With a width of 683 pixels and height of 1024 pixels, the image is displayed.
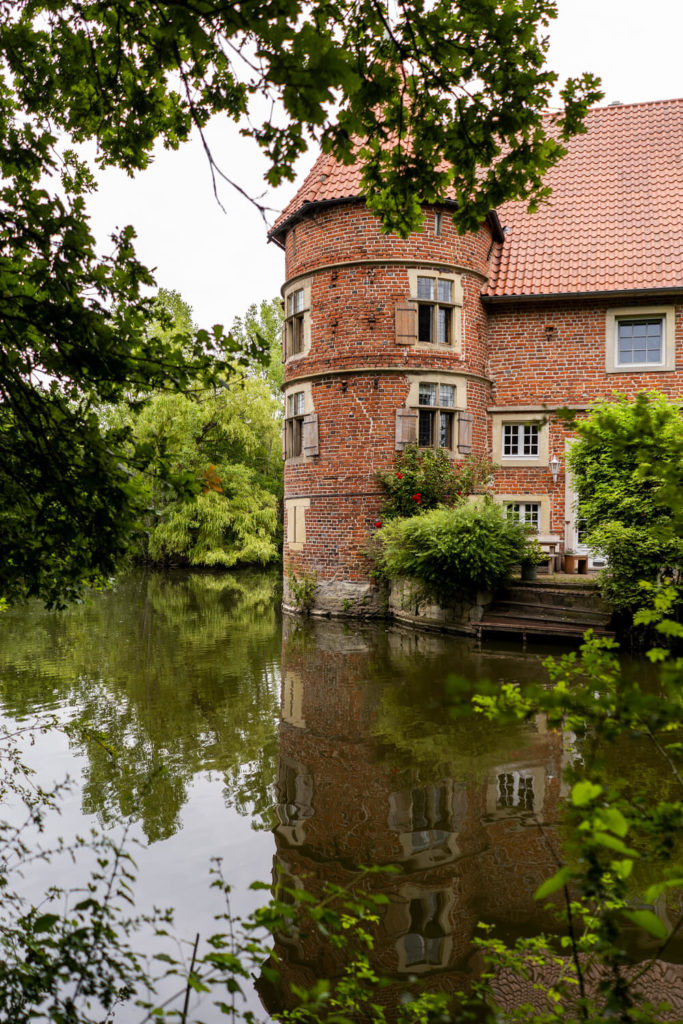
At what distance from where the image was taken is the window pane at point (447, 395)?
604 inches

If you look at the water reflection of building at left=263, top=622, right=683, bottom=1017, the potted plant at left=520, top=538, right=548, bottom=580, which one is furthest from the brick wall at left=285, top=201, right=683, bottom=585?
the water reflection of building at left=263, top=622, right=683, bottom=1017

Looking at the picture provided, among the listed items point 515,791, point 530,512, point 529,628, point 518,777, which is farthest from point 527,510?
point 515,791

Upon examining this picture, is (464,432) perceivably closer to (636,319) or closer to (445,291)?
(445,291)

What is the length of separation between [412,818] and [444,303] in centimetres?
1219

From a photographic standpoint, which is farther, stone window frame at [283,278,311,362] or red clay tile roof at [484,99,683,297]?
stone window frame at [283,278,311,362]

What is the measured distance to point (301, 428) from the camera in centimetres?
1642

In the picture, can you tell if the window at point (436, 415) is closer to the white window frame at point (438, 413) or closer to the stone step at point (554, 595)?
the white window frame at point (438, 413)

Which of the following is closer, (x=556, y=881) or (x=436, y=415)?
(x=556, y=881)

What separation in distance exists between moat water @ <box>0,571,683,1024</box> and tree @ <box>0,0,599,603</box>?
1.26m

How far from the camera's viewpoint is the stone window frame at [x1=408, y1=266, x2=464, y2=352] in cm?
1510

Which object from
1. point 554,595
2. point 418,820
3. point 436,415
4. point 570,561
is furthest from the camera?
point 436,415

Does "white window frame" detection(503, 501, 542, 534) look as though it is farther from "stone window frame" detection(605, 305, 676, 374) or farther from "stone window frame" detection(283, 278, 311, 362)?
"stone window frame" detection(283, 278, 311, 362)

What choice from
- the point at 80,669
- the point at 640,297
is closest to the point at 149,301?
the point at 80,669

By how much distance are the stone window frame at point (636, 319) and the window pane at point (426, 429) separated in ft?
13.2
